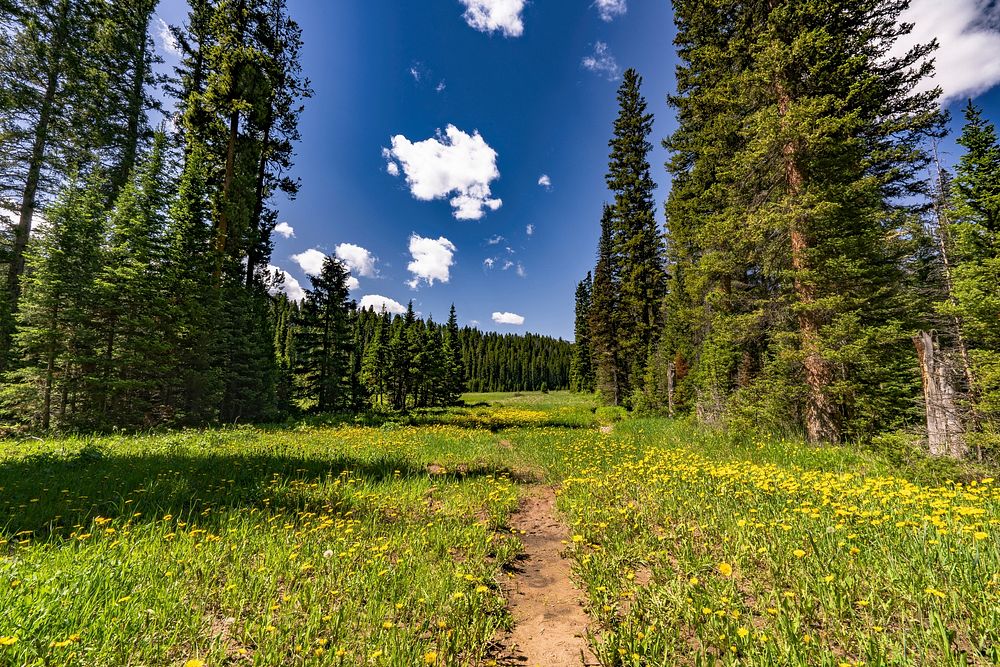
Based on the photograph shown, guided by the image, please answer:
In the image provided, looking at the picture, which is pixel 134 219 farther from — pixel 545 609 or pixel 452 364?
pixel 452 364

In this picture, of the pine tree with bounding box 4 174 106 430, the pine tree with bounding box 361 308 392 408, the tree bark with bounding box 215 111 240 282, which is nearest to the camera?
the pine tree with bounding box 4 174 106 430

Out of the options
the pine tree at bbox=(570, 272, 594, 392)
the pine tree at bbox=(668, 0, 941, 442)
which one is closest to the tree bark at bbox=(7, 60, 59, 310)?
the pine tree at bbox=(668, 0, 941, 442)

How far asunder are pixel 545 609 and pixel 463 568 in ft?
3.06

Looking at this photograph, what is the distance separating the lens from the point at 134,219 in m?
12.2

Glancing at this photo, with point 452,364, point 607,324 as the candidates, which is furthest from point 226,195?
point 452,364

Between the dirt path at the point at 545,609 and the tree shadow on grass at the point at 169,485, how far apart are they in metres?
2.84

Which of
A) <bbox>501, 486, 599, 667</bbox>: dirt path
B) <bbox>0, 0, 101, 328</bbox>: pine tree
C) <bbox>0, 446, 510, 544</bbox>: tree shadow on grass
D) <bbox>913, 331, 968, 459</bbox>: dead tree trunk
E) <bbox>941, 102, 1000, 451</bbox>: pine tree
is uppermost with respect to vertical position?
<bbox>0, 0, 101, 328</bbox>: pine tree

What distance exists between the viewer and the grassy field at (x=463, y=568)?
7.60 feet

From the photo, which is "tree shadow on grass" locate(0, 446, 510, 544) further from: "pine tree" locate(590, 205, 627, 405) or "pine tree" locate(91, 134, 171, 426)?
"pine tree" locate(590, 205, 627, 405)

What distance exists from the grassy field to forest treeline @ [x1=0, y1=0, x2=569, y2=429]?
686 centimetres

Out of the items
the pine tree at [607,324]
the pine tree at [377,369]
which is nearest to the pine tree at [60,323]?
the pine tree at [607,324]

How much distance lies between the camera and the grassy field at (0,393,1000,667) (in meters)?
2.32

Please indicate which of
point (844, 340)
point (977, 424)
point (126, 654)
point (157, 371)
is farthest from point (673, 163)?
point (157, 371)

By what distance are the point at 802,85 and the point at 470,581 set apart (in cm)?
1377
